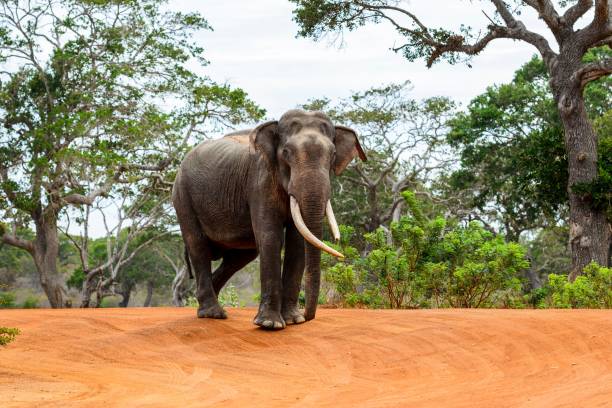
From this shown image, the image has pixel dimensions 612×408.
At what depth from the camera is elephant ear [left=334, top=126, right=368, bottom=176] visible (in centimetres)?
847

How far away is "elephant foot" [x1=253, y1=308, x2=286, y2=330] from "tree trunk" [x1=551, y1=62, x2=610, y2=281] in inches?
434

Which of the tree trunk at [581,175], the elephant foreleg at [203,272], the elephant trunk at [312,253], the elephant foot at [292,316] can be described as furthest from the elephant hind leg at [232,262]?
the tree trunk at [581,175]

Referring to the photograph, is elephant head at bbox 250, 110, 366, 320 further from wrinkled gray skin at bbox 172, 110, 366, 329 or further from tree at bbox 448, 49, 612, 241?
tree at bbox 448, 49, 612, 241

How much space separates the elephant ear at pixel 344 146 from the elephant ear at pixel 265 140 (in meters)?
0.60

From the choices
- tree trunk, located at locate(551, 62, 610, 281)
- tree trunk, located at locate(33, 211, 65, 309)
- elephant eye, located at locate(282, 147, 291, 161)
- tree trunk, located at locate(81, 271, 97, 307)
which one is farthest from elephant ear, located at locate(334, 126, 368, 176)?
tree trunk, located at locate(33, 211, 65, 309)

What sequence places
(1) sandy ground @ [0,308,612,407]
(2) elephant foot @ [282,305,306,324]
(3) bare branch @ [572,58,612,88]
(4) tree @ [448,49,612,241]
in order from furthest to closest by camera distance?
(4) tree @ [448,49,612,241], (3) bare branch @ [572,58,612,88], (2) elephant foot @ [282,305,306,324], (1) sandy ground @ [0,308,612,407]

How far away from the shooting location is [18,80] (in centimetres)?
2503

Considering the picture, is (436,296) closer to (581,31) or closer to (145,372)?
Answer: (145,372)

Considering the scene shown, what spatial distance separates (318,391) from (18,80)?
21481 mm

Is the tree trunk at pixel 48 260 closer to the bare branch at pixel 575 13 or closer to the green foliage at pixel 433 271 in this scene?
the green foliage at pixel 433 271

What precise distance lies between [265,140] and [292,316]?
1.72 meters

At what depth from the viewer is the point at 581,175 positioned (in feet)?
59.2

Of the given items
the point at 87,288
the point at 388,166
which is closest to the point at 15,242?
the point at 87,288

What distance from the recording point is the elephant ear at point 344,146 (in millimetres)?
8469
